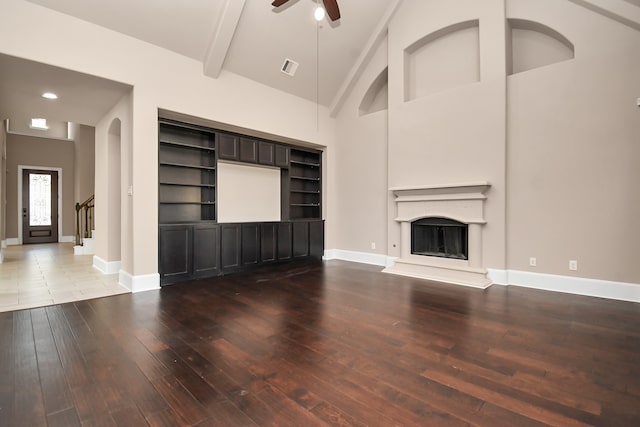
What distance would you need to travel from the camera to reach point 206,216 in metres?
5.21

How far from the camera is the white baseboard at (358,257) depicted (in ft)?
19.5

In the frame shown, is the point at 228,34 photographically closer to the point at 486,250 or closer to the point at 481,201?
the point at 481,201

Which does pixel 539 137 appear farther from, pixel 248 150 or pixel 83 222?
pixel 83 222

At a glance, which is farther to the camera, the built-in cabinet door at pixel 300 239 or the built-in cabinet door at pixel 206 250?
the built-in cabinet door at pixel 300 239

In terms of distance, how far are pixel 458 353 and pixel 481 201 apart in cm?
285

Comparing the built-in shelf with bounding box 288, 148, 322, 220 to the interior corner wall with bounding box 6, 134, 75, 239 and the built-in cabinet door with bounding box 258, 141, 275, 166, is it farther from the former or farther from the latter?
the interior corner wall with bounding box 6, 134, 75, 239

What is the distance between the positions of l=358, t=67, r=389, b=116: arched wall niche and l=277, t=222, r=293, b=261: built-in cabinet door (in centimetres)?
281

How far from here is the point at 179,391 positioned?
178 centimetres

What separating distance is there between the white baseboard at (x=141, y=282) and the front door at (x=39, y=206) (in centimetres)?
829

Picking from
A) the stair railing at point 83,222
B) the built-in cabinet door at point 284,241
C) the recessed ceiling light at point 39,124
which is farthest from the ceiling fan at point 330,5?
the recessed ceiling light at point 39,124

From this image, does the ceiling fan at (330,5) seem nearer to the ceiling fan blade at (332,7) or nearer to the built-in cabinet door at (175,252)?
the ceiling fan blade at (332,7)

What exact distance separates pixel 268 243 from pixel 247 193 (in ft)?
3.41

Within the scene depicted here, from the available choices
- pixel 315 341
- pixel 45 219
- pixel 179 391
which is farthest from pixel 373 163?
pixel 45 219

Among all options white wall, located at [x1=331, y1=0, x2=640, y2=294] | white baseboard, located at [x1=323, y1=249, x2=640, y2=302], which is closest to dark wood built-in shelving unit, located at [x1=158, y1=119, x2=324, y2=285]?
white wall, located at [x1=331, y1=0, x2=640, y2=294]
